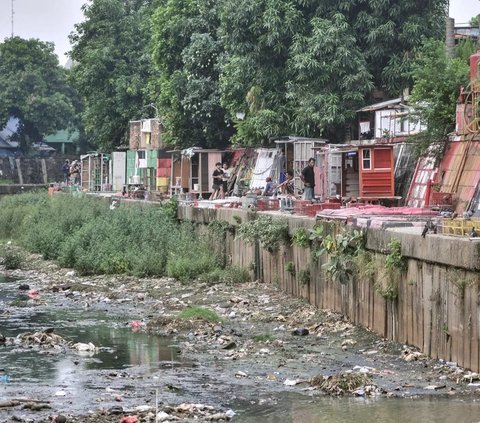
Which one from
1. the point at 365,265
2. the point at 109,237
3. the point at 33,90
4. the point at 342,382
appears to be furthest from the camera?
the point at 33,90

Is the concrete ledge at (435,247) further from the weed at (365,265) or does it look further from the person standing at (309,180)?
the person standing at (309,180)

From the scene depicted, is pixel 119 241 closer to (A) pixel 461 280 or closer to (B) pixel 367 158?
(B) pixel 367 158

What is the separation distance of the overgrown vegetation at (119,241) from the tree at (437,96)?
654cm

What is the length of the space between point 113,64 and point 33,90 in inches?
634

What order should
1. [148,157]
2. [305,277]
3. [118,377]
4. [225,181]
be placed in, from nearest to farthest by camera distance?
[118,377], [305,277], [225,181], [148,157]

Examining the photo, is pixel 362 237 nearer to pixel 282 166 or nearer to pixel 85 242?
pixel 85 242

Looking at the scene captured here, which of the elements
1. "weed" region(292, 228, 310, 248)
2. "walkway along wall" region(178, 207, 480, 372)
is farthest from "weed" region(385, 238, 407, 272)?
"weed" region(292, 228, 310, 248)

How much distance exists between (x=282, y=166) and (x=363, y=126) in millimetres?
3734

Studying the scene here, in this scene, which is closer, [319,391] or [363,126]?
[319,391]

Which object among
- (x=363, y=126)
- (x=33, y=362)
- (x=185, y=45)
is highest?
(x=185, y=45)

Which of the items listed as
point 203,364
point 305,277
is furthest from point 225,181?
point 203,364

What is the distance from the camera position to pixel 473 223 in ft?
53.9

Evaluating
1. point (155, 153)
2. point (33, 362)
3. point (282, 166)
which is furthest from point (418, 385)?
point (155, 153)

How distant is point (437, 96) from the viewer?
94.7 ft
